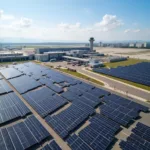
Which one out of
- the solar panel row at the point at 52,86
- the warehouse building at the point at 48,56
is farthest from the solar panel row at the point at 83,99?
the warehouse building at the point at 48,56

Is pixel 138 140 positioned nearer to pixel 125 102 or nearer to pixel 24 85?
pixel 125 102

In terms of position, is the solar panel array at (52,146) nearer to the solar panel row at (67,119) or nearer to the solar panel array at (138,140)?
the solar panel row at (67,119)

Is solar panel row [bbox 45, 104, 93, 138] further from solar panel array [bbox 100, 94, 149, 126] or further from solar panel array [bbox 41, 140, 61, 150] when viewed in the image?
solar panel array [bbox 100, 94, 149, 126]

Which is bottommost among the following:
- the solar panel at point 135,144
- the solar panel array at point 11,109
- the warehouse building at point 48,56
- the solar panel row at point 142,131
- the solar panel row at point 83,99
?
the solar panel at point 135,144

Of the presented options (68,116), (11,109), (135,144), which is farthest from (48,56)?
(135,144)

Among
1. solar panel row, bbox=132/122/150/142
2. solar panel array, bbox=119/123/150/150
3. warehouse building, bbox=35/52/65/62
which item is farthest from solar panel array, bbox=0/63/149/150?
warehouse building, bbox=35/52/65/62

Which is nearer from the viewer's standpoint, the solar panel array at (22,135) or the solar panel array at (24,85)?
the solar panel array at (22,135)

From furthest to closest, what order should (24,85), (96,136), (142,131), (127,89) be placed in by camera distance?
(24,85)
(127,89)
(142,131)
(96,136)
